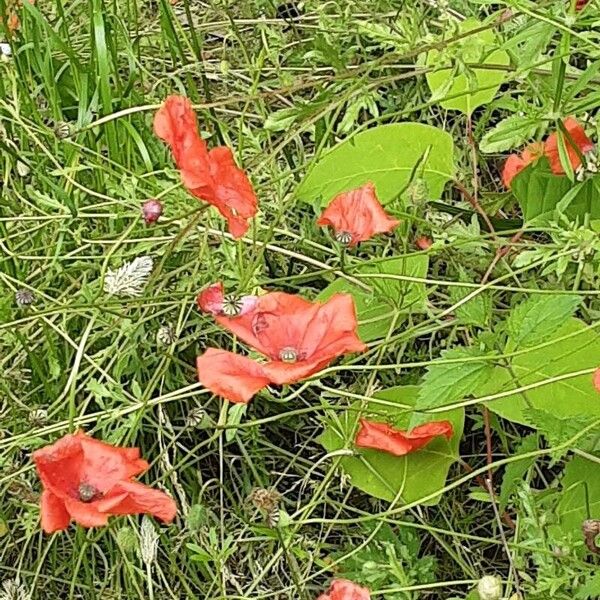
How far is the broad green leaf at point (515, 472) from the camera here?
112 centimetres

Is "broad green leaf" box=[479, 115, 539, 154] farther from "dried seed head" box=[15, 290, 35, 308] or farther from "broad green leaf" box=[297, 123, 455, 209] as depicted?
"dried seed head" box=[15, 290, 35, 308]

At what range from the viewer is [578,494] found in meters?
1.09

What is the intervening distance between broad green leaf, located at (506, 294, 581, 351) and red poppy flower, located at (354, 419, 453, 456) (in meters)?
0.11

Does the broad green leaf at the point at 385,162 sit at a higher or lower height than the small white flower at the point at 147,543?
higher

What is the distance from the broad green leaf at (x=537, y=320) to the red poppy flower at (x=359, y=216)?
0.50 feet

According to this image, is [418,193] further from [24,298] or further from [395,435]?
[24,298]

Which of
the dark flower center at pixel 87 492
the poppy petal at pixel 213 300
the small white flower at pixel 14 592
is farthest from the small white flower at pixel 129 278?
the small white flower at pixel 14 592

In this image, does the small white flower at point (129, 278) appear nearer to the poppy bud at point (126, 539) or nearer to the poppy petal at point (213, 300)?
the poppy petal at point (213, 300)

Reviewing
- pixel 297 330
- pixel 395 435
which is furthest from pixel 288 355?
pixel 395 435

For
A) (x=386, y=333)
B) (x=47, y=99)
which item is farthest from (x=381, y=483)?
(x=47, y=99)

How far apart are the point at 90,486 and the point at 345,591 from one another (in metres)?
0.23

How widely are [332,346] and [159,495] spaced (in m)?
0.19

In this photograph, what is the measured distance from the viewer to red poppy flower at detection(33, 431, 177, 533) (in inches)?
39.0

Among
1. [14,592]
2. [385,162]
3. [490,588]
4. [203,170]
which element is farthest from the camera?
[385,162]
